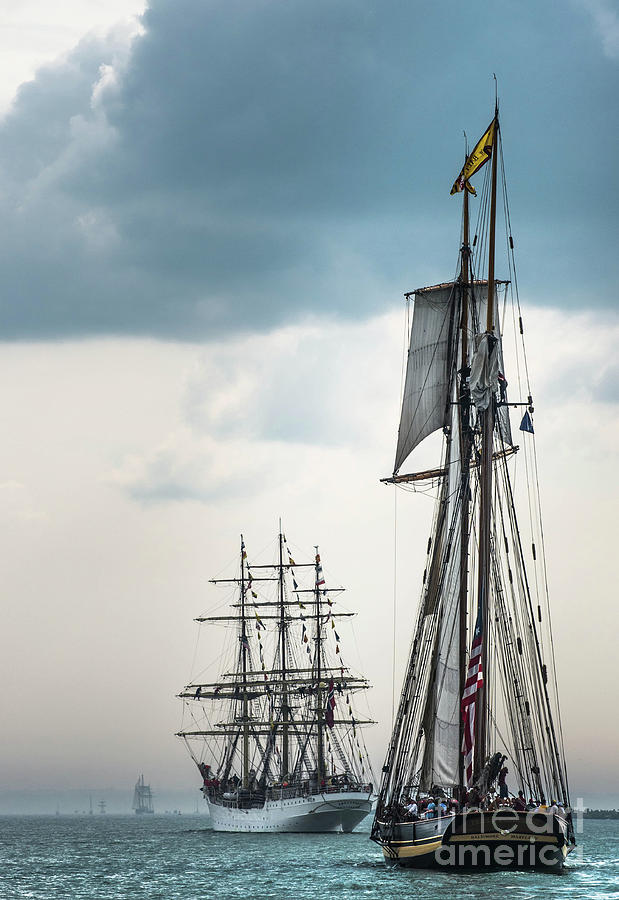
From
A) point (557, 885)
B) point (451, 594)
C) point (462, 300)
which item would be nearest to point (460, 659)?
point (451, 594)

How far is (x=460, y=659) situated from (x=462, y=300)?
19698 mm

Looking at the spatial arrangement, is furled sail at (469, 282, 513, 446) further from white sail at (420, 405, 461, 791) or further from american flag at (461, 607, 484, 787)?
american flag at (461, 607, 484, 787)

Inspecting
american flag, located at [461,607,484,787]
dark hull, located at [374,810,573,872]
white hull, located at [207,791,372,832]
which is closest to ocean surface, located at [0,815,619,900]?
dark hull, located at [374,810,573,872]

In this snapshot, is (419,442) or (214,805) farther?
(214,805)

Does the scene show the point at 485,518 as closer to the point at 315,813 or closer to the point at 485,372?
the point at 485,372

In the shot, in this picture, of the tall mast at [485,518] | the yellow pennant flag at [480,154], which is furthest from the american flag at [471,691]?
the yellow pennant flag at [480,154]

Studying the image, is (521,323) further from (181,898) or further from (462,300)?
(181,898)

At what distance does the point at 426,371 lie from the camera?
74312 millimetres

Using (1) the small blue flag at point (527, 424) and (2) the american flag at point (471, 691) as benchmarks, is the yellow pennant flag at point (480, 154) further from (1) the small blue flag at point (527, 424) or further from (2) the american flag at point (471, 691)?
(2) the american flag at point (471, 691)

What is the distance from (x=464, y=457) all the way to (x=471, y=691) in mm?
13824

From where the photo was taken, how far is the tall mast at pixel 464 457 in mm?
59281

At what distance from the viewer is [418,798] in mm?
58656

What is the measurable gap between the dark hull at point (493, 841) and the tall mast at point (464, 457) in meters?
4.42

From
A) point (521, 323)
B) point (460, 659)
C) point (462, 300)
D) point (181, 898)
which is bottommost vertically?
point (181, 898)
